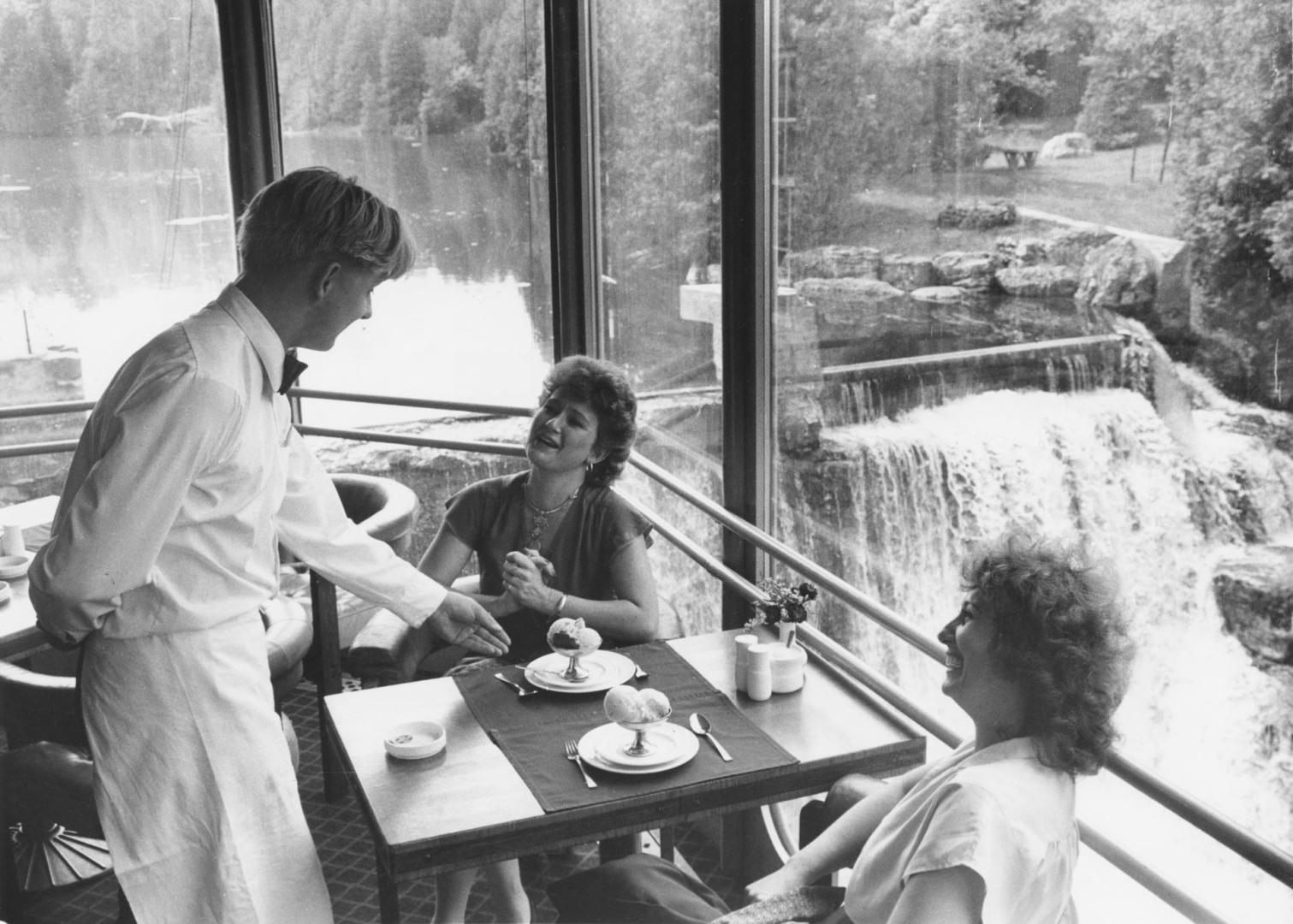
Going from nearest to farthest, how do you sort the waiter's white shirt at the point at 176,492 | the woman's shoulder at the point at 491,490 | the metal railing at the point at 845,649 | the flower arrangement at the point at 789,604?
1. the metal railing at the point at 845,649
2. the waiter's white shirt at the point at 176,492
3. the flower arrangement at the point at 789,604
4. the woman's shoulder at the point at 491,490

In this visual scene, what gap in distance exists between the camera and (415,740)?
1977mm

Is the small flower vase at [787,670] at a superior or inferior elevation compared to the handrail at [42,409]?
inferior

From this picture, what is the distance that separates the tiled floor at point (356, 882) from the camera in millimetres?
2695

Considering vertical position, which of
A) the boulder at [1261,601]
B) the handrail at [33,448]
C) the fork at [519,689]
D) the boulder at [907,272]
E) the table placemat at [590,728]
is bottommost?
the handrail at [33,448]

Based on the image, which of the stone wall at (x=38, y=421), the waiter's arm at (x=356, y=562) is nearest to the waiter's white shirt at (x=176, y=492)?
the waiter's arm at (x=356, y=562)

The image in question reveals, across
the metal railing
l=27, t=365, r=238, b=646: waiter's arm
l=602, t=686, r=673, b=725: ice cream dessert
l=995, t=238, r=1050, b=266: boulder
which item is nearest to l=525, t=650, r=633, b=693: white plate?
l=602, t=686, r=673, b=725: ice cream dessert

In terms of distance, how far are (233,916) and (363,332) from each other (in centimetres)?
319

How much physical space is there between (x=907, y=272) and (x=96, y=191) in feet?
12.0

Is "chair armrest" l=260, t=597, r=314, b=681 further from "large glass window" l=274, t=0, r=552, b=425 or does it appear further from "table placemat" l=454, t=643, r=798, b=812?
"large glass window" l=274, t=0, r=552, b=425

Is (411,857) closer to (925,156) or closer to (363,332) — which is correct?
(925,156)

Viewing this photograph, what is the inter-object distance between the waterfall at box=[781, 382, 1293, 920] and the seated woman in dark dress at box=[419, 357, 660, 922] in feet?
2.11

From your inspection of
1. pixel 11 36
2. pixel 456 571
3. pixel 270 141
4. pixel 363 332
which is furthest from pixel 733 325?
pixel 11 36

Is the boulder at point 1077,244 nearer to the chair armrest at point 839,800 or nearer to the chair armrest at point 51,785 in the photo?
the chair armrest at point 839,800

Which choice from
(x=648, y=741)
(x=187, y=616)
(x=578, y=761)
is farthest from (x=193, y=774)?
(x=648, y=741)
